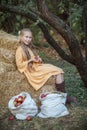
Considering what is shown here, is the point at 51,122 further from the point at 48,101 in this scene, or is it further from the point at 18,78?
the point at 18,78

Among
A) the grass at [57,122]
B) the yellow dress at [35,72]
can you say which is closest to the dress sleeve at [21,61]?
the yellow dress at [35,72]

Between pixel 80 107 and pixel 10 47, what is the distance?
146 centimetres

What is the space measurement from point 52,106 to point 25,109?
15.9 inches

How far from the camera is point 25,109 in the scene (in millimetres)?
5516

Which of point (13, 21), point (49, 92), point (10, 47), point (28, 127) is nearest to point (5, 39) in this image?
point (10, 47)

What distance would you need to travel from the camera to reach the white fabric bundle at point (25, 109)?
18.1 ft

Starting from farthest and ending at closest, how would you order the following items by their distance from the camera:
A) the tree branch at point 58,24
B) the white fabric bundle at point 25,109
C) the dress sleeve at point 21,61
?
the dress sleeve at point 21,61
the white fabric bundle at point 25,109
the tree branch at point 58,24

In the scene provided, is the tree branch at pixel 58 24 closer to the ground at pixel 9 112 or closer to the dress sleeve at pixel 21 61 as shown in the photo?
the dress sleeve at pixel 21 61

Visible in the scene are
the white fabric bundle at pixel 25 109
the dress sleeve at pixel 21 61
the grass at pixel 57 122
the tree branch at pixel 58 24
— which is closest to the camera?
the tree branch at pixel 58 24

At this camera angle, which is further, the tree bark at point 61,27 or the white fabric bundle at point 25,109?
the white fabric bundle at point 25,109

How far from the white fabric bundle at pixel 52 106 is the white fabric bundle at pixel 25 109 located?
0.13 metres

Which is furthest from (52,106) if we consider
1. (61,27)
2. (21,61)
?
(61,27)

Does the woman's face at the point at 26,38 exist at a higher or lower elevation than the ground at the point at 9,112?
higher

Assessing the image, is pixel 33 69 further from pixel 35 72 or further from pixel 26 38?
pixel 26 38
